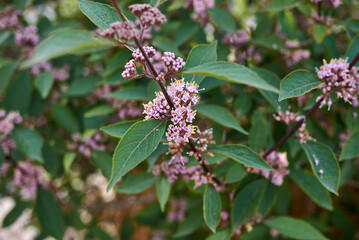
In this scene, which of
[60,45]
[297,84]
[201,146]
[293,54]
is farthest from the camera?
[293,54]

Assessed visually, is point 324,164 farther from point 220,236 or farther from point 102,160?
point 102,160

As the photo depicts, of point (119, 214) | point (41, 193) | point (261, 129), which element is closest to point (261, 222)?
point (261, 129)

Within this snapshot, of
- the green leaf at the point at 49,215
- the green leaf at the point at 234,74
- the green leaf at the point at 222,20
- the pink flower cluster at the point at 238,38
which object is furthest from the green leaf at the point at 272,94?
the green leaf at the point at 49,215

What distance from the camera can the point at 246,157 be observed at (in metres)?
1.03

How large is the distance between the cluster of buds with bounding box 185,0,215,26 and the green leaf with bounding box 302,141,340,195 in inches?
35.4

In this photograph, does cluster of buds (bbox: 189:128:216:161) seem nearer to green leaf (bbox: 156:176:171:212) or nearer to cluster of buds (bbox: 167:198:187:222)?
green leaf (bbox: 156:176:171:212)

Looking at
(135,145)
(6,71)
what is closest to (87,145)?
(6,71)

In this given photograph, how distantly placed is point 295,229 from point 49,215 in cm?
138

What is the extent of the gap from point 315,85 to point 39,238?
2.07 meters

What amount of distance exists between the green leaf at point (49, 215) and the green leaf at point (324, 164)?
1.42 m

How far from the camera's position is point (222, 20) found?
1656 millimetres

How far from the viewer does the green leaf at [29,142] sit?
1510 millimetres

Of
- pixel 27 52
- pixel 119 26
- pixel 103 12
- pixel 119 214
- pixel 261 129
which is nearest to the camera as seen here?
pixel 119 26

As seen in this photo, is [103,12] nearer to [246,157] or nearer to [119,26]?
[119,26]
